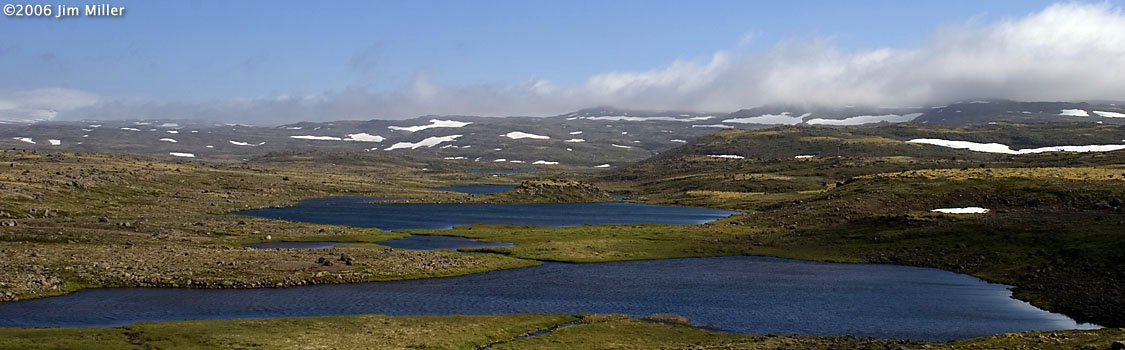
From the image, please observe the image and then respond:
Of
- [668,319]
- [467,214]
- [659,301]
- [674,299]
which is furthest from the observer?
[467,214]

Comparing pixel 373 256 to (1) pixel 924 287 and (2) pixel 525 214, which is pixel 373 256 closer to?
(1) pixel 924 287

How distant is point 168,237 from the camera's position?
103375 millimetres

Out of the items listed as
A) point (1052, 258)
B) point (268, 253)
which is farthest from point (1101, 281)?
point (268, 253)

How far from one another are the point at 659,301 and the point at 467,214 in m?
98.7

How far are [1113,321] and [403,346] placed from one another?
49682 millimetres

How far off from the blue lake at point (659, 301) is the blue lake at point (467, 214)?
195 feet

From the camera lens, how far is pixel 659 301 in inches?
2933

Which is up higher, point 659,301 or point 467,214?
point 659,301

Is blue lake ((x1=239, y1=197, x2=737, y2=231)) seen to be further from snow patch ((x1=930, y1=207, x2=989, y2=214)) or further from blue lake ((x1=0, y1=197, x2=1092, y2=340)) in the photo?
blue lake ((x1=0, y1=197, x2=1092, y2=340))

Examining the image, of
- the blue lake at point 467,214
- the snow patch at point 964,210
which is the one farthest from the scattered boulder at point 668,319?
the blue lake at point 467,214

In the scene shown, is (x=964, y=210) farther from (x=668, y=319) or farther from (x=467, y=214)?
(x=467, y=214)

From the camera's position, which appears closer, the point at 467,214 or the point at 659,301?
the point at 659,301

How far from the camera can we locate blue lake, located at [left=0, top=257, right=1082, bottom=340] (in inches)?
2467

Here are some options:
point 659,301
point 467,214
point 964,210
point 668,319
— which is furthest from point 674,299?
point 467,214
